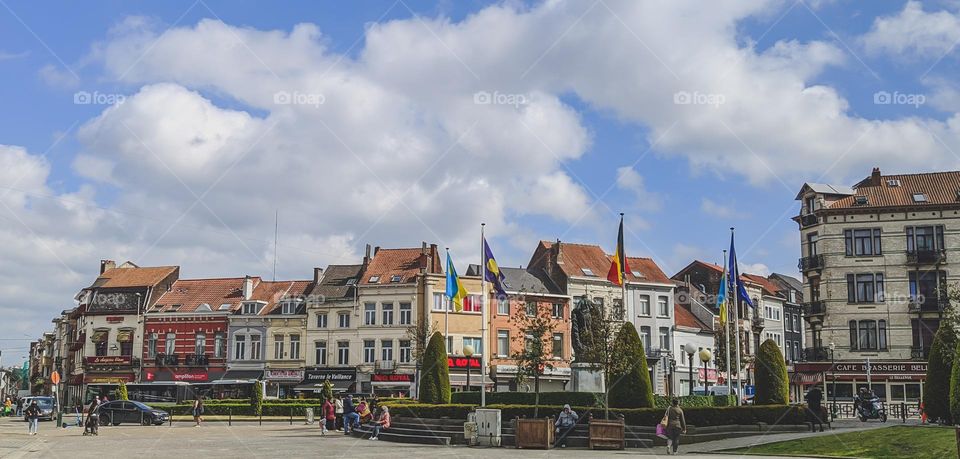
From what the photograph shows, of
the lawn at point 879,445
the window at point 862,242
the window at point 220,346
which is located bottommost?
the lawn at point 879,445

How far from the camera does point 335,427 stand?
40.3 m

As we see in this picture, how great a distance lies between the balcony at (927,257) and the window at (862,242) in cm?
179

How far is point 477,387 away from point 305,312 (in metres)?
14.6

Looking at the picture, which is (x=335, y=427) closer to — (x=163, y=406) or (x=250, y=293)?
(x=163, y=406)

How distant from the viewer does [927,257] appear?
57156 millimetres

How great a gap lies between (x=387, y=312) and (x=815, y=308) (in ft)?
96.3

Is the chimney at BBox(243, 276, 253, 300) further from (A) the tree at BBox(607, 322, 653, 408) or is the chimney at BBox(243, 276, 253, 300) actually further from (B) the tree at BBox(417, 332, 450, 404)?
(A) the tree at BBox(607, 322, 653, 408)

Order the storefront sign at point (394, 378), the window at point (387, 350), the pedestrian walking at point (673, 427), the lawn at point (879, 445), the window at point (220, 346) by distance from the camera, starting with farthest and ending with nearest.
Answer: the window at point (220, 346) < the window at point (387, 350) < the storefront sign at point (394, 378) < the pedestrian walking at point (673, 427) < the lawn at point (879, 445)

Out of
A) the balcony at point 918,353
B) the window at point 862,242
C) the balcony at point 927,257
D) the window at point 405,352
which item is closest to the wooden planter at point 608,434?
the balcony at point 918,353

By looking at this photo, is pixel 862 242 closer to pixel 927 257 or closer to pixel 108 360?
pixel 927 257

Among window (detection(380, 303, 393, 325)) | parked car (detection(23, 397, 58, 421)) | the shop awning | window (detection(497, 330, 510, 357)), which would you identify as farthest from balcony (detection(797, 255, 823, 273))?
parked car (detection(23, 397, 58, 421))

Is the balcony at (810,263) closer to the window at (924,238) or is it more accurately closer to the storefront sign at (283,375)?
the window at (924,238)

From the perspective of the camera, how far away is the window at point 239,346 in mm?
70250

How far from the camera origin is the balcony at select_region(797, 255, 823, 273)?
196 ft
